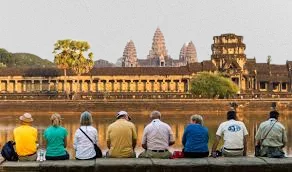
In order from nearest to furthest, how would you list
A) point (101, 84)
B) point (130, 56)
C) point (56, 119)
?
1. point (56, 119)
2. point (101, 84)
3. point (130, 56)

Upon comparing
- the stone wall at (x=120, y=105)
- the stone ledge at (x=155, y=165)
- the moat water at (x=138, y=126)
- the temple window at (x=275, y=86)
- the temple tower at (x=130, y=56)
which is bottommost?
the moat water at (x=138, y=126)

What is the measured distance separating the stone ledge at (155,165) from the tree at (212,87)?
7042 centimetres

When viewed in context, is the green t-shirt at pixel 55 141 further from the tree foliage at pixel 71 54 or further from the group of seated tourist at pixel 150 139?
the tree foliage at pixel 71 54

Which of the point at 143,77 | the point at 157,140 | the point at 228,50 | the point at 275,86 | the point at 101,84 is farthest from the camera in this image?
Answer: the point at 275,86

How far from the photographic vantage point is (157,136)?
13164 millimetres

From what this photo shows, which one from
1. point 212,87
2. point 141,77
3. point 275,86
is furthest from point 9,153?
point 275,86

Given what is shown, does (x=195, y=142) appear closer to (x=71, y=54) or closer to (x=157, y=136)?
(x=157, y=136)

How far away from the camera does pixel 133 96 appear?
82.6 metres

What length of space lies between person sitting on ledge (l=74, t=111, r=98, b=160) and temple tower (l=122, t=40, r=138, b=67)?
178885mm

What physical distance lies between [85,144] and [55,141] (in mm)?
714

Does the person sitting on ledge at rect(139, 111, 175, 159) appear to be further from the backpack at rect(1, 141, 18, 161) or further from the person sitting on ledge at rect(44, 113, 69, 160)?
the backpack at rect(1, 141, 18, 161)

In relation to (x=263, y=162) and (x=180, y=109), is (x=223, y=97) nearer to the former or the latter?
(x=180, y=109)

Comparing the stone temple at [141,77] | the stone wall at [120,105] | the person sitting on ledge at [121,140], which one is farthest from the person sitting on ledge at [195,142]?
the stone temple at [141,77]

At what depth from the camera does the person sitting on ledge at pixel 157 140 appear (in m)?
13.1
